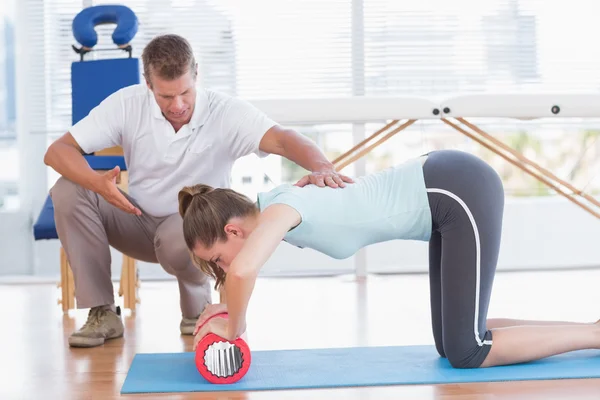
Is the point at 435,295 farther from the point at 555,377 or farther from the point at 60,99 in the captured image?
the point at 60,99

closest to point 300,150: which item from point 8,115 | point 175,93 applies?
point 175,93

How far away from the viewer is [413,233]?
2230mm

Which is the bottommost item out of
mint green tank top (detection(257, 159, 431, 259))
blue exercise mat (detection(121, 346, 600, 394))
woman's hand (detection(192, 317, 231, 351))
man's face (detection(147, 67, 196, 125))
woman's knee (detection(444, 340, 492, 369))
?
blue exercise mat (detection(121, 346, 600, 394))

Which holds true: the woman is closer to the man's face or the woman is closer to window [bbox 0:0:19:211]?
the man's face

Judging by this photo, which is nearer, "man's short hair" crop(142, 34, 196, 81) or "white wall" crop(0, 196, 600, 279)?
"man's short hair" crop(142, 34, 196, 81)

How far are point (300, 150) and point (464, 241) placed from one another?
26.6 inches

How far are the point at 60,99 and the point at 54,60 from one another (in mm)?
216

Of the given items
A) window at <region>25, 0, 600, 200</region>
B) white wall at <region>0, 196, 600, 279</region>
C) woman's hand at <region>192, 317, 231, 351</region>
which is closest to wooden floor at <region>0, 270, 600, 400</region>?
woman's hand at <region>192, 317, 231, 351</region>

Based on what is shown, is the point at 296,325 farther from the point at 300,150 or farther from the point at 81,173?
the point at 81,173

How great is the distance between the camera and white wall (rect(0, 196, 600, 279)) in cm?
475

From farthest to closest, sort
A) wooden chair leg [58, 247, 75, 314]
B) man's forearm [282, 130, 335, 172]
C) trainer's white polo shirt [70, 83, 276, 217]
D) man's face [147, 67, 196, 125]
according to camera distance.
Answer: wooden chair leg [58, 247, 75, 314], trainer's white polo shirt [70, 83, 276, 217], man's face [147, 67, 196, 125], man's forearm [282, 130, 335, 172]

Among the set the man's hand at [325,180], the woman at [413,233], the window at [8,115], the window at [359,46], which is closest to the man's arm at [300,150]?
the man's hand at [325,180]

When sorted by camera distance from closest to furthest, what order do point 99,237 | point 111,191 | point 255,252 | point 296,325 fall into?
point 255,252 < point 111,191 < point 99,237 < point 296,325

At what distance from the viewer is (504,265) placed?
484 cm
